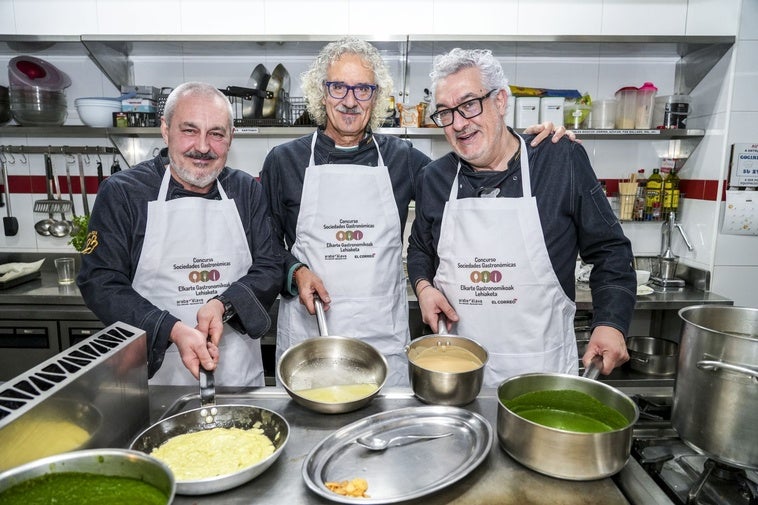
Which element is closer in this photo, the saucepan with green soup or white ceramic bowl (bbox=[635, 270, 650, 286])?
the saucepan with green soup

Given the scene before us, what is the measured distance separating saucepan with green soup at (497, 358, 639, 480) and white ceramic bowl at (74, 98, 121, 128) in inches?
123

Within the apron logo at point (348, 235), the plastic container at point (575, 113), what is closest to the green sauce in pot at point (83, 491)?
the apron logo at point (348, 235)

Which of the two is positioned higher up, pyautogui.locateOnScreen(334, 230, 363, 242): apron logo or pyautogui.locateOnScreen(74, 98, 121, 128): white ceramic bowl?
pyautogui.locateOnScreen(74, 98, 121, 128): white ceramic bowl

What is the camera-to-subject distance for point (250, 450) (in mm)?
1059

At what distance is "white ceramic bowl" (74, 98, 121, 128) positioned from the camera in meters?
3.21

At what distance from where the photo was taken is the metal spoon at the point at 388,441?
3.52 ft

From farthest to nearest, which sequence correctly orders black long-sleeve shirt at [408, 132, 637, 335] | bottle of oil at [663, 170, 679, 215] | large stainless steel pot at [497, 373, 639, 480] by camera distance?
bottle of oil at [663, 170, 679, 215] < black long-sleeve shirt at [408, 132, 637, 335] < large stainless steel pot at [497, 373, 639, 480]

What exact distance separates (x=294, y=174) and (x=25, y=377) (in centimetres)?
132

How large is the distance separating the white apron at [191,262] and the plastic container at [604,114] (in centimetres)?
253

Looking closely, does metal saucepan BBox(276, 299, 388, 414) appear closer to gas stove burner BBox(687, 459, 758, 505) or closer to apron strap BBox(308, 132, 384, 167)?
gas stove burner BBox(687, 459, 758, 505)

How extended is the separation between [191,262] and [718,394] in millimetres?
1557

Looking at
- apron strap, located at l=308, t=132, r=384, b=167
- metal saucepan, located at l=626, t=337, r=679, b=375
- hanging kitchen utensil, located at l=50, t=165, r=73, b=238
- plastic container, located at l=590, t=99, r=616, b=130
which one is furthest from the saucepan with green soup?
hanging kitchen utensil, located at l=50, t=165, r=73, b=238

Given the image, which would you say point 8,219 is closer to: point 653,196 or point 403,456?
point 403,456

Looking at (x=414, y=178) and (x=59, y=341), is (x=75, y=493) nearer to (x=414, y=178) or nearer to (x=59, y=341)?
(x=414, y=178)
